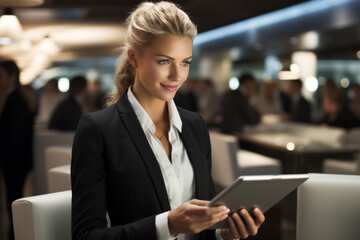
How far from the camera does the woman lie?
1491 mm

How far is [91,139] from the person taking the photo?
1520 mm

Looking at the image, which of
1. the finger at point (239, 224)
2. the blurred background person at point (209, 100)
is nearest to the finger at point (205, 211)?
the finger at point (239, 224)

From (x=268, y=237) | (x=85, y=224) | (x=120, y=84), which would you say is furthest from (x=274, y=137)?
(x=85, y=224)

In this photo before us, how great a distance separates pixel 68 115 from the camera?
557 centimetres

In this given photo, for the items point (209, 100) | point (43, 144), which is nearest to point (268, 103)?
point (209, 100)

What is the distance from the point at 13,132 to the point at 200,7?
15.0 ft

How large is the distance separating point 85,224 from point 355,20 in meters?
5.87

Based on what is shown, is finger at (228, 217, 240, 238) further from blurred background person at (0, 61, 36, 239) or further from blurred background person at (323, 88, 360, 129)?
blurred background person at (323, 88, 360, 129)

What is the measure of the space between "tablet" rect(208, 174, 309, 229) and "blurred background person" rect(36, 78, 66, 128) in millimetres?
8767


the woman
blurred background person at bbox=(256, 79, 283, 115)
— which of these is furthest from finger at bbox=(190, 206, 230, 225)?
blurred background person at bbox=(256, 79, 283, 115)

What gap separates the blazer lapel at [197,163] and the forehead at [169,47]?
31 centimetres

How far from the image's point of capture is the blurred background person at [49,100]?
10.1 metres

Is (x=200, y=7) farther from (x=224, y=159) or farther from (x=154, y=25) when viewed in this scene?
(x=154, y=25)

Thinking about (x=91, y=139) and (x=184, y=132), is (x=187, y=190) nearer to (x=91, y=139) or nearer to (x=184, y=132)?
(x=184, y=132)
